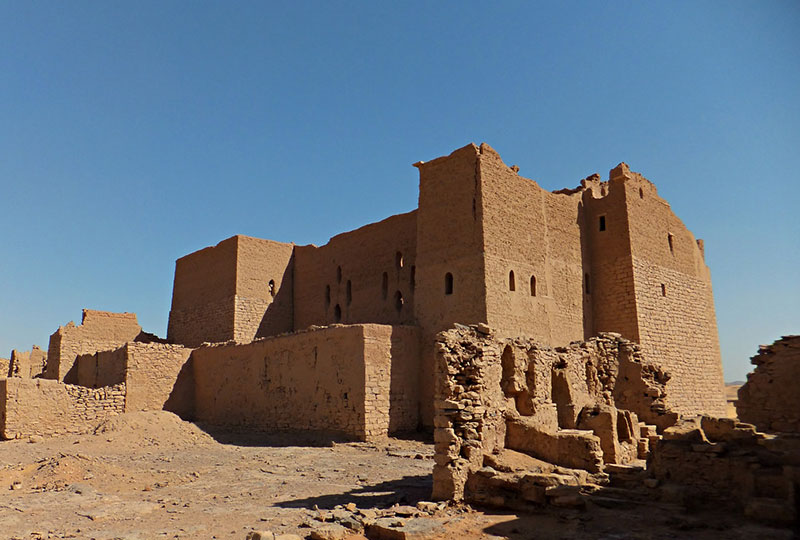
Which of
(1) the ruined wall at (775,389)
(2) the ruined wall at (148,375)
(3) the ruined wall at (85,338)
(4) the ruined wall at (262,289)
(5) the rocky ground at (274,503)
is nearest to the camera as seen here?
(5) the rocky ground at (274,503)

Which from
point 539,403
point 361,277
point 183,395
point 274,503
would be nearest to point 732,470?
point 539,403

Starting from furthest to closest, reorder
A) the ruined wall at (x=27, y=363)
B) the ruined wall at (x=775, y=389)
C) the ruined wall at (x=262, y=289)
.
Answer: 1. the ruined wall at (x=27, y=363)
2. the ruined wall at (x=262, y=289)
3. the ruined wall at (x=775, y=389)

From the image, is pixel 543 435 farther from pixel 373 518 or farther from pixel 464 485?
pixel 373 518

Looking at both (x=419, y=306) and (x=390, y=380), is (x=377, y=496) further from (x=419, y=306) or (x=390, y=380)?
(x=419, y=306)

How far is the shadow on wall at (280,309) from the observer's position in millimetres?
26016

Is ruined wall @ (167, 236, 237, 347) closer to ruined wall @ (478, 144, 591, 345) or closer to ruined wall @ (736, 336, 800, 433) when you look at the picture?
ruined wall @ (478, 144, 591, 345)

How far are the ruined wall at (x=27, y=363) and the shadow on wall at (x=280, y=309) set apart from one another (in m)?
10.7

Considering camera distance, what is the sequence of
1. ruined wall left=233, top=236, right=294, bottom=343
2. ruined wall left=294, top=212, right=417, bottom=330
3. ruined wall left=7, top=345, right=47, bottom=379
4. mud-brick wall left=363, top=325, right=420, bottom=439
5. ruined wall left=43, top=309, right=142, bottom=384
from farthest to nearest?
ruined wall left=7, top=345, right=47, bottom=379 < ruined wall left=233, top=236, right=294, bottom=343 < ruined wall left=43, top=309, right=142, bottom=384 < ruined wall left=294, top=212, right=417, bottom=330 < mud-brick wall left=363, top=325, right=420, bottom=439

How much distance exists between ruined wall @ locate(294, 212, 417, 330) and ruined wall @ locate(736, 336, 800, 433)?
34.2ft

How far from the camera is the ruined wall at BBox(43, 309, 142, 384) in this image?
2452cm

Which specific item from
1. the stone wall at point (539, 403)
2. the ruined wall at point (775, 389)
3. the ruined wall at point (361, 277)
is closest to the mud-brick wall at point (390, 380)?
the ruined wall at point (361, 277)

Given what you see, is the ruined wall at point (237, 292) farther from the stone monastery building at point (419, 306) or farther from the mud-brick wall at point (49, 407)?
the mud-brick wall at point (49, 407)

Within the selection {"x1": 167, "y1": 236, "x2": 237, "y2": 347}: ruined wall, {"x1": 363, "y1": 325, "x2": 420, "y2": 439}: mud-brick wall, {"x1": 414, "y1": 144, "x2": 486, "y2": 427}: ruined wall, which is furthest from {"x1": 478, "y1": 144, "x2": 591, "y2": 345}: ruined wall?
{"x1": 167, "y1": 236, "x2": 237, "y2": 347}: ruined wall

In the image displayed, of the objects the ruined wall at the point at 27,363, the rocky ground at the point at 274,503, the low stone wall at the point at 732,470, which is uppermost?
the ruined wall at the point at 27,363
